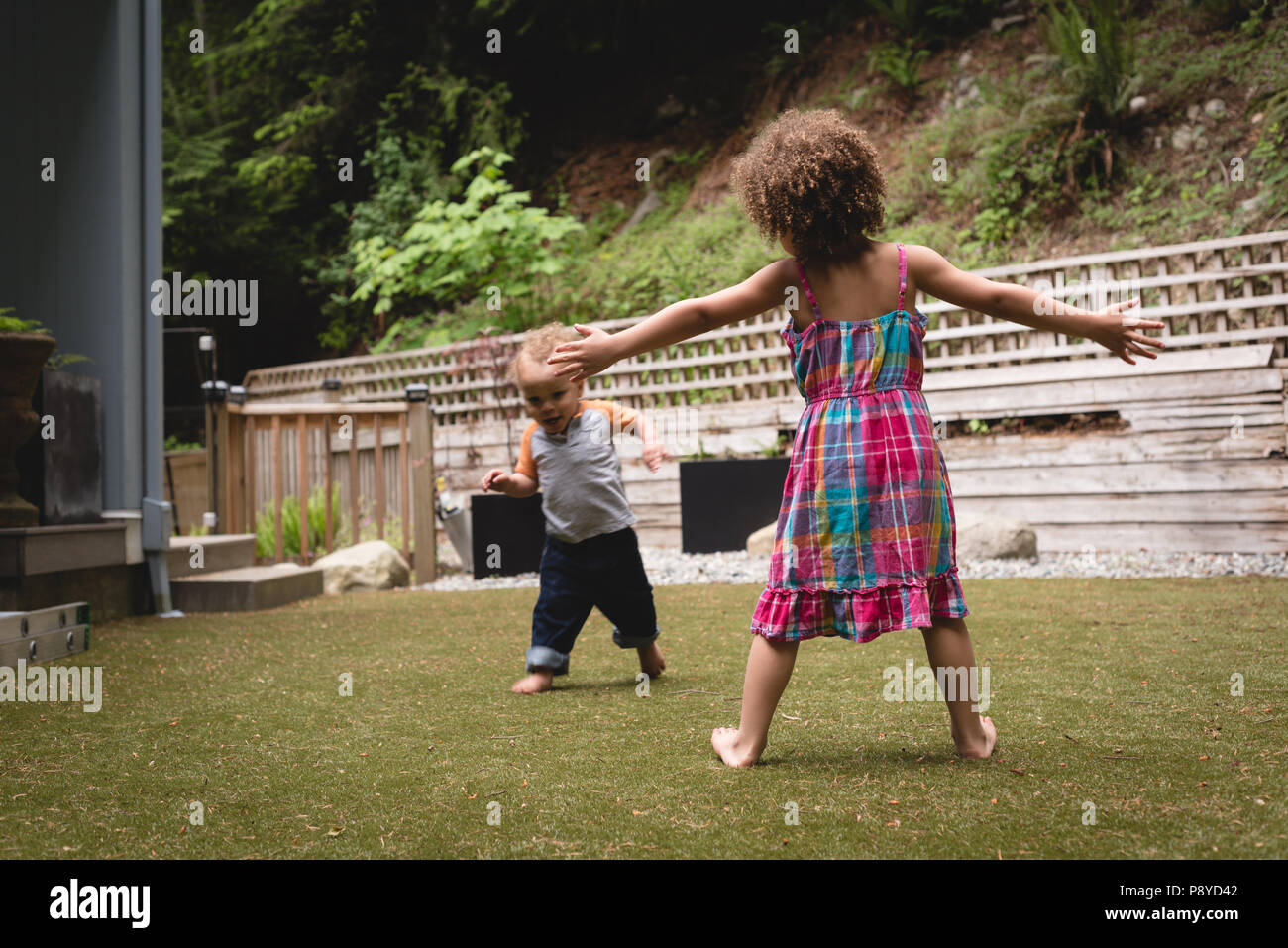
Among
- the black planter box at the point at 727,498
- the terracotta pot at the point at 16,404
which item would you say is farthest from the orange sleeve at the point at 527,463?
the black planter box at the point at 727,498

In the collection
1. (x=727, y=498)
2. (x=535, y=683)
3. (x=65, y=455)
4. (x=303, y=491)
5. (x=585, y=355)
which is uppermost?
(x=585, y=355)

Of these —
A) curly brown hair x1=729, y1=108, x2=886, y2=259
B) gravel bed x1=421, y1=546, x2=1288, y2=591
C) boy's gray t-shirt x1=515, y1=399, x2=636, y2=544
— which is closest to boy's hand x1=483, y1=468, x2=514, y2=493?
boy's gray t-shirt x1=515, y1=399, x2=636, y2=544

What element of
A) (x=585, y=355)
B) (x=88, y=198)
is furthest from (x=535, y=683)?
(x=88, y=198)

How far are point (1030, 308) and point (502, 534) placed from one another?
5378mm

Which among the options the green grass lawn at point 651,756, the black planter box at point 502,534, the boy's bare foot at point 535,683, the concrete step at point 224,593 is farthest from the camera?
the black planter box at point 502,534

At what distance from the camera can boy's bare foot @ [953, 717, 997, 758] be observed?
7.39 ft

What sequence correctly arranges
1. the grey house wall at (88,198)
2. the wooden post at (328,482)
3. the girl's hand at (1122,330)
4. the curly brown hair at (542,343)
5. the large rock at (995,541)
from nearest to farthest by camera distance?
the girl's hand at (1122,330), the curly brown hair at (542,343), the grey house wall at (88,198), the large rock at (995,541), the wooden post at (328,482)

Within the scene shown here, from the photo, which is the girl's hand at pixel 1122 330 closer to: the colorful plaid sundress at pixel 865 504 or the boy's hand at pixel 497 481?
the colorful plaid sundress at pixel 865 504

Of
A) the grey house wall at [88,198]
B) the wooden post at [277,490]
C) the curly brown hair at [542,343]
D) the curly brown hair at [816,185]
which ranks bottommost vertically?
the wooden post at [277,490]

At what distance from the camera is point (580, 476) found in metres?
3.45

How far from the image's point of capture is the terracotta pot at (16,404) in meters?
4.38

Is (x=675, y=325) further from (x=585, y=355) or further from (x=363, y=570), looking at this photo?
(x=363, y=570)
